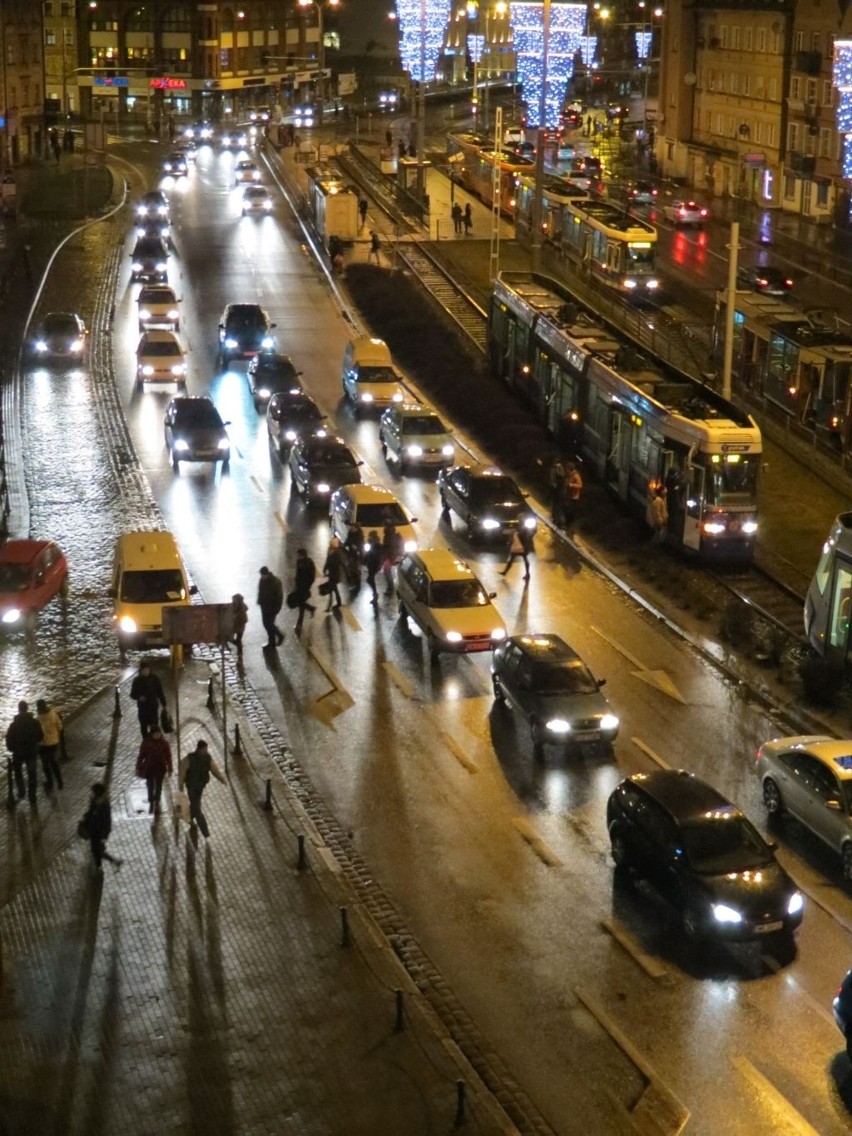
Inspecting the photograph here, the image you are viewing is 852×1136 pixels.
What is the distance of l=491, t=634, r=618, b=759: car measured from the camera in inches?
962

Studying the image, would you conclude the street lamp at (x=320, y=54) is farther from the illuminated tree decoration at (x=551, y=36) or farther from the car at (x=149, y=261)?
the illuminated tree decoration at (x=551, y=36)

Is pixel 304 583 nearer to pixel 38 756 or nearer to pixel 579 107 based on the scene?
pixel 38 756

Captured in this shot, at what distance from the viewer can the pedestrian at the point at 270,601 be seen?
2861 cm

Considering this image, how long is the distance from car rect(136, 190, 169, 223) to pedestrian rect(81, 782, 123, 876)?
187ft

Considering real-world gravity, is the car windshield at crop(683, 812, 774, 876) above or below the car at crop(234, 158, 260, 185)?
below

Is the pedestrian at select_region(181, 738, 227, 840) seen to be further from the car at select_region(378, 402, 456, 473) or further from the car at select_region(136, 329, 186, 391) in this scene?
the car at select_region(136, 329, 186, 391)

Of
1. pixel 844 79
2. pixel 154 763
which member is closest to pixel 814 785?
pixel 154 763

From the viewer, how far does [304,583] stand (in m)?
29.9

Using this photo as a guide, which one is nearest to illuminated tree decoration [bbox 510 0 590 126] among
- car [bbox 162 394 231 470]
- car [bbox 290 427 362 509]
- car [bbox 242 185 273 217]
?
car [bbox 162 394 231 470]

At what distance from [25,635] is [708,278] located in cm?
4099

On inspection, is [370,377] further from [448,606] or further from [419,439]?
[448,606]

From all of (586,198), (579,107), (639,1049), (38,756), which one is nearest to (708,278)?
(586,198)

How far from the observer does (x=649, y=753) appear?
2481 cm

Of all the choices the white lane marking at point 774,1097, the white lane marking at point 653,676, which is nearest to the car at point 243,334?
the white lane marking at point 653,676
